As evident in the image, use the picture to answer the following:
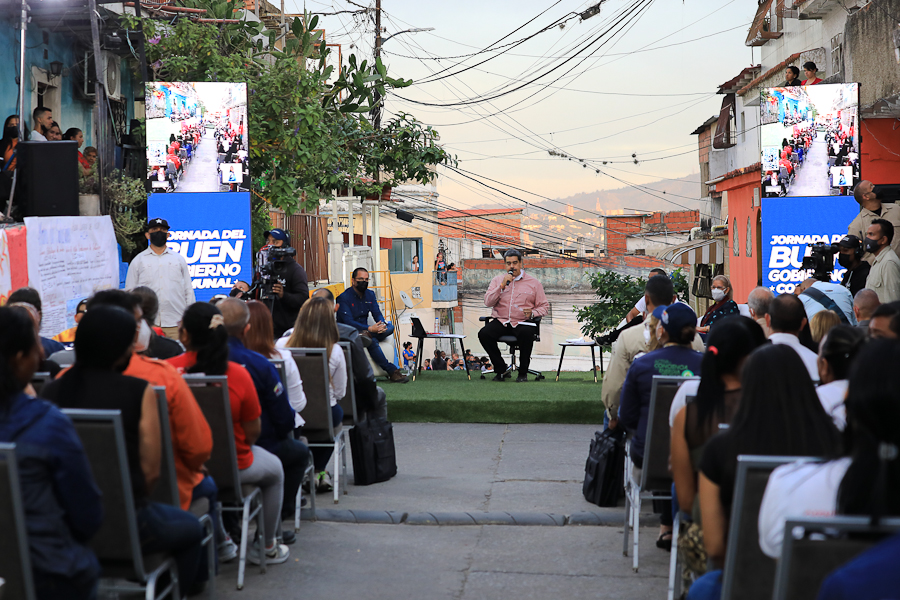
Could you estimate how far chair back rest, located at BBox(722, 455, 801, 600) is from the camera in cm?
239

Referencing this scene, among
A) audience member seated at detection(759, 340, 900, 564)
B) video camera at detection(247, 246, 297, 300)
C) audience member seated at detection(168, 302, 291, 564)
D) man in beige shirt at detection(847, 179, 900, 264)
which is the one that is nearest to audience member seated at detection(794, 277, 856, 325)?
man in beige shirt at detection(847, 179, 900, 264)

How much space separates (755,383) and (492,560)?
7.75ft

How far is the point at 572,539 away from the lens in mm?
4941

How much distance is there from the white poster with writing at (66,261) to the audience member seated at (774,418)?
20.0 feet

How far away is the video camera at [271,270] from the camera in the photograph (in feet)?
28.5

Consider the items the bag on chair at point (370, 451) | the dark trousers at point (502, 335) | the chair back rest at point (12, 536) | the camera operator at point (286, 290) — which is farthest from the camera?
the dark trousers at point (502, 335)

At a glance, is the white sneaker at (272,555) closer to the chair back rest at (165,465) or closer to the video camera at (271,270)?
the chair back rest at (165,465)

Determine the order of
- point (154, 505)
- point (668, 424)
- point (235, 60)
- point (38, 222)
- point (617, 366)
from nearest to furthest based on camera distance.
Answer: point (154, 505) < point (668, 424) < point (617, 366) < point (38, 222) < point (235, 60)

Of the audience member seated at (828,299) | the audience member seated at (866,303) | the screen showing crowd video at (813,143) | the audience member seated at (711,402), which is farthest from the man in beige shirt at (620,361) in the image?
the screen showing crowd video at (813,143)

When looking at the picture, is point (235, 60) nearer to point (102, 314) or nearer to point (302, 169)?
point (302, 169)

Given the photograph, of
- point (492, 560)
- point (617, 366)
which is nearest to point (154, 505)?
point (492, 560)

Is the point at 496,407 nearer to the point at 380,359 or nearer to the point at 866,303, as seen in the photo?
the point at 380,359

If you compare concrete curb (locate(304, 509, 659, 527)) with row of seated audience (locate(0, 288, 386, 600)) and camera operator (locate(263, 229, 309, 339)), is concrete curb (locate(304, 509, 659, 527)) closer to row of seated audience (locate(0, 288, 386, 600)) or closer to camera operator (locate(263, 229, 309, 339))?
row of seated audience (locate(0, 288, 386, 600))

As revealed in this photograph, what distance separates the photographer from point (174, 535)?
124 inches
